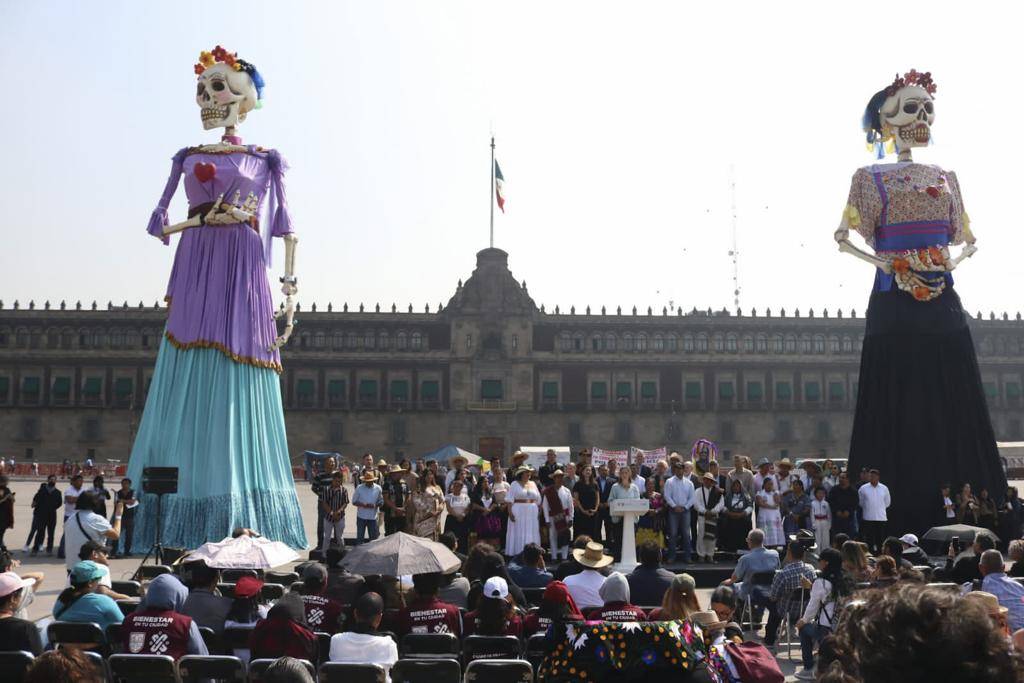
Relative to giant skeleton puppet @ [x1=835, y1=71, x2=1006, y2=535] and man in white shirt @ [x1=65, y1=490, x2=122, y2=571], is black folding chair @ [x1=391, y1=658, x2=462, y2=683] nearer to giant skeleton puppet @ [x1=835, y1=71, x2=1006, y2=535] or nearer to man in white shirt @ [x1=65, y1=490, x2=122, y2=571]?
man in white shirt @ [x1=65, y1=490, x2=122, y2=571]

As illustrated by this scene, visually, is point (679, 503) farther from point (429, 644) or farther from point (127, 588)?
point (429, 644)

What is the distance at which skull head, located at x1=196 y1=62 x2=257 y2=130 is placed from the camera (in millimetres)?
15125

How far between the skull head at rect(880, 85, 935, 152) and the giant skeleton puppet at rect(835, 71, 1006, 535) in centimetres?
2

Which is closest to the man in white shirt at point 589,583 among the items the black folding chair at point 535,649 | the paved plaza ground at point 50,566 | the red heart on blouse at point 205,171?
the black folding chair at point 535,649

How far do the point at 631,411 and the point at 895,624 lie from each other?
175ft

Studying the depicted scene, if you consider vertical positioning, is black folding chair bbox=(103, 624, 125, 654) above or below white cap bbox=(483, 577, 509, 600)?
below

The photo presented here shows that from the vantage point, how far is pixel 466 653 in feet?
21.0

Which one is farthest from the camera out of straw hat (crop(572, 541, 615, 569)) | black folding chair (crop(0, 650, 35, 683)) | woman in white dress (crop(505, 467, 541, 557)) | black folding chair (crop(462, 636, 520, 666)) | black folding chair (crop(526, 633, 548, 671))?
woman in white dress (crop(505, 467, 541, 557))

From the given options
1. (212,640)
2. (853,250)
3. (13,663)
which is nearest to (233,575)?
(212,640)

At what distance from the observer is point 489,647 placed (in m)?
6.38

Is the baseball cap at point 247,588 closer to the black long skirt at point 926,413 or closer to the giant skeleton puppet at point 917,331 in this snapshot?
the giant skeleton puppet at point 917,331

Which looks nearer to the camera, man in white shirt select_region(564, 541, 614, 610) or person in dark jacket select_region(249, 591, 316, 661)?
person in dark jacket select_region(249, 591, 316, 661)

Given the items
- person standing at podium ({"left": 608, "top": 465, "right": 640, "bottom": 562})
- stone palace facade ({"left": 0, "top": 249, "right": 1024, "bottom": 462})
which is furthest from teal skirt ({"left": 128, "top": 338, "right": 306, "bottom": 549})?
stone palace facade ({"left": 0, "top": 249, "right": 1024, "bottom": 462})

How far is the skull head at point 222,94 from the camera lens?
15125 millimetres
